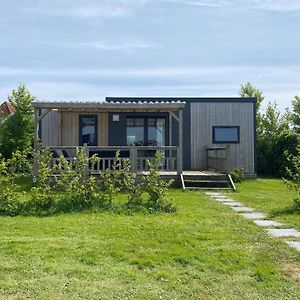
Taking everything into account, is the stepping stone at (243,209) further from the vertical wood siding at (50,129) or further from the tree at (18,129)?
the tree at (18,129)

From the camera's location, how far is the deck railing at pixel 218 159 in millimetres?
14204

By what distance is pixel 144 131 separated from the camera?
17250 mm

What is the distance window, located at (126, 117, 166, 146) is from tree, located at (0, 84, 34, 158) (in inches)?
220

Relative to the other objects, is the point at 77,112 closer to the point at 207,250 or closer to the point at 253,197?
the point at 253,197

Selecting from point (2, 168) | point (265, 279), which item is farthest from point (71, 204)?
point (265, 279)

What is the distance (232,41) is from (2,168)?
7048mm

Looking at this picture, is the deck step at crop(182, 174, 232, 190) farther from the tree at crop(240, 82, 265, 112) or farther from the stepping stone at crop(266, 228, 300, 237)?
the tree at crop(240, 82, 265, 112)

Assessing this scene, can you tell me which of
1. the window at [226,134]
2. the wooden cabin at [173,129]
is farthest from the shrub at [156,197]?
the window at [226,134]

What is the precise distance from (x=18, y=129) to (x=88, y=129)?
17.9 ft

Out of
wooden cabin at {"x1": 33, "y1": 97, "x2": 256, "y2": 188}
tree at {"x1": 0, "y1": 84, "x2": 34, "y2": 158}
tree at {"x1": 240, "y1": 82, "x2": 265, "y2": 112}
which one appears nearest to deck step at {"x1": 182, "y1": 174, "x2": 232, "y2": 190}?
wooden cabin at {"x1": 33, "y1": 97, "x2": 256, "y2": 188}

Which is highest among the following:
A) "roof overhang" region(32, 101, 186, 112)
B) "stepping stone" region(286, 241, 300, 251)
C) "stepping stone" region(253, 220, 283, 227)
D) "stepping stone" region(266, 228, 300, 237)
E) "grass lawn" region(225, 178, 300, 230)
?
"roof overhang" region(32, 101, 186, 112)

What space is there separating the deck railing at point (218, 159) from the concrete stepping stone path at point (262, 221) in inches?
119

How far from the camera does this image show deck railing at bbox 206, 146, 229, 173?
1420 centimetres

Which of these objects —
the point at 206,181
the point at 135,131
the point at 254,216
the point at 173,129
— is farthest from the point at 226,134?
the point at 254,216
